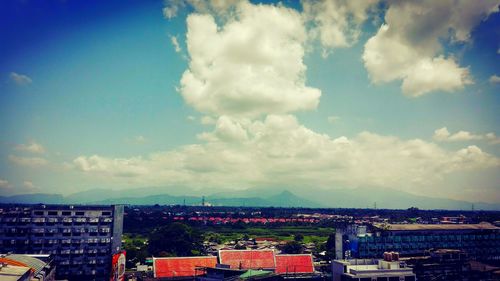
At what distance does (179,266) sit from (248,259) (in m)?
12.7

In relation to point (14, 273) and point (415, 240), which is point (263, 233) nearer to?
point (415, 240)

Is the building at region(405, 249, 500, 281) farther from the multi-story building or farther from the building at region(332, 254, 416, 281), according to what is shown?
the multi-story building

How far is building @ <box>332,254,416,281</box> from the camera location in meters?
54.6

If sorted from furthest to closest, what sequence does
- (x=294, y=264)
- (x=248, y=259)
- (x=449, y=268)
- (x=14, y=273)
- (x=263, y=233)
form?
1. (x=263, y=233)
2. (x=294, y=264)
3. (x=248, y=259)
4. (x=449, y=268)
5. (x=14, y=273)

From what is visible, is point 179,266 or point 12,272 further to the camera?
point 179,266

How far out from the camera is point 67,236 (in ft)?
236

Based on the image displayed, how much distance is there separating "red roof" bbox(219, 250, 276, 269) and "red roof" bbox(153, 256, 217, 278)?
2.38m

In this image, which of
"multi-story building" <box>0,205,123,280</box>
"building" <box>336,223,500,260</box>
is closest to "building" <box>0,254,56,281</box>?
"multi-story building" <box>0,205,123,280</box>

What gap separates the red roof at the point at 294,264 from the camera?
7162 centimetres

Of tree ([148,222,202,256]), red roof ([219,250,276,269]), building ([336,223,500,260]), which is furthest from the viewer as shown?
tree ([148,222,202,256])

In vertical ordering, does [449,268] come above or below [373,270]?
below

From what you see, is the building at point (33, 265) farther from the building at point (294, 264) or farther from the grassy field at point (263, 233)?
the grassy field at point (263, 233)

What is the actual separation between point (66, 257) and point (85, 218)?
7564 mm

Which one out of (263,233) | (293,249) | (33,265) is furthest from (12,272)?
(263,233)
